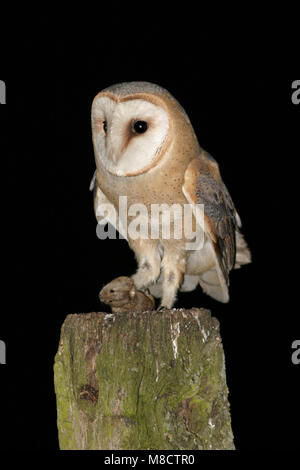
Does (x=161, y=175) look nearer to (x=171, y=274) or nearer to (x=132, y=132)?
(x=132, y=132)

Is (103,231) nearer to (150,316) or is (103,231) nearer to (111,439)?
(150,316)

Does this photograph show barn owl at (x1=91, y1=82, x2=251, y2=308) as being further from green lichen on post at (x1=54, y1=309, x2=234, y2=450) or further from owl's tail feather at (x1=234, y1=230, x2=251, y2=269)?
green lichen on post at (x1=54, y1=309, x2=234, y2=450)

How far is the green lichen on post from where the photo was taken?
10.3 ft

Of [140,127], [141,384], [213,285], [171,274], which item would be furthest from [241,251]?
[141,384]

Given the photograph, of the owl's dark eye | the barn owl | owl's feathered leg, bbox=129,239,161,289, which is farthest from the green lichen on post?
the owl's dark eye

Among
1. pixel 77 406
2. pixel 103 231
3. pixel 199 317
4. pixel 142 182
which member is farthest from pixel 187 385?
pixel 103 231

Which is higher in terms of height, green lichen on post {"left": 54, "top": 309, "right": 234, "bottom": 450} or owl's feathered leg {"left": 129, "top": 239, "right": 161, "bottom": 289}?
owl's feathered leg {"left": 129, "top": 239, "right": 161, "bottom": 289}

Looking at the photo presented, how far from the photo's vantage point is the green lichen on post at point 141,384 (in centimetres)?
315

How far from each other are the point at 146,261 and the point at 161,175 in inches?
28.9

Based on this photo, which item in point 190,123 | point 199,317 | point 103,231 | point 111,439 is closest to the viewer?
point 111,439

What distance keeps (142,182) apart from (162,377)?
1292 mm

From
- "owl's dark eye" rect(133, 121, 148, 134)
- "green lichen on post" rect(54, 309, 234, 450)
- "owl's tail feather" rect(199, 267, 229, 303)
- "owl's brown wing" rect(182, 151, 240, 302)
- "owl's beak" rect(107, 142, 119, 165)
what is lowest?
"green lichen on post" rect(54, 309, 234, 450)

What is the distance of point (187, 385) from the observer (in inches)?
127

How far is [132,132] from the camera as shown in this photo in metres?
3.80
